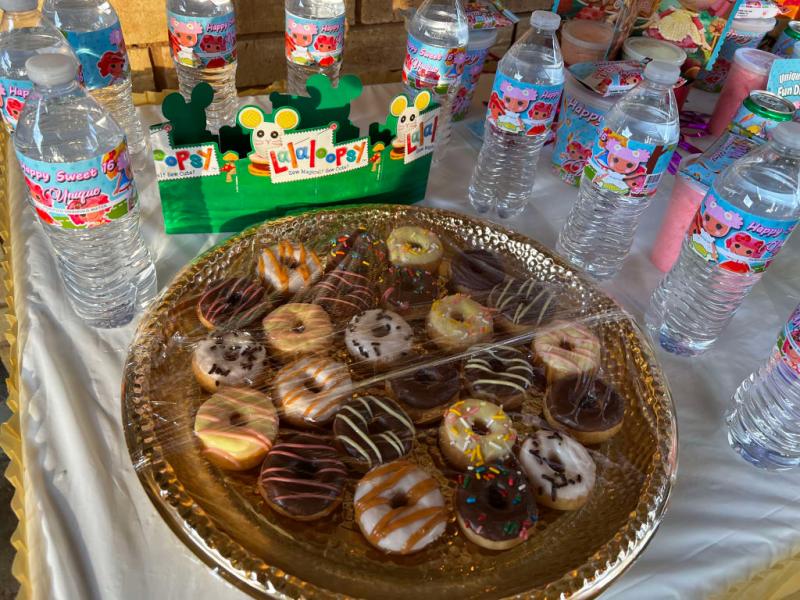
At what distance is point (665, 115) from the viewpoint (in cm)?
114

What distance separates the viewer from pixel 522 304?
3.66 ft

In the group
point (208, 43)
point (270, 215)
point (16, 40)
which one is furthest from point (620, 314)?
point (16, 40)

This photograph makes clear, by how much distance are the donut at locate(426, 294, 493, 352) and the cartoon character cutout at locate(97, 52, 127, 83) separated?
786mm

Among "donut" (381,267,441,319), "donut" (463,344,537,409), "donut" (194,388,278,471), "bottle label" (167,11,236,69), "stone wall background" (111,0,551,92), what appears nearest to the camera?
"donut" (194,388,278,471)

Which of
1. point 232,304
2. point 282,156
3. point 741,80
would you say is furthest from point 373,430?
point 741,80

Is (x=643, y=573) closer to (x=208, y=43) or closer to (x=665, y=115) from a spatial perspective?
(x=665, y=115)

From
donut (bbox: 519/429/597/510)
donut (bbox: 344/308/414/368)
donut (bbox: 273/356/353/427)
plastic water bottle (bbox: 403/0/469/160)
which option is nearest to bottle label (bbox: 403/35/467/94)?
plastic water bottle (bbox: 403/0/469/160)

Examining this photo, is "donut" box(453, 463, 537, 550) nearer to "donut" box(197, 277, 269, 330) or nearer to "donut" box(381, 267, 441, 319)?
"donut" box(381, 267, 441, 319)

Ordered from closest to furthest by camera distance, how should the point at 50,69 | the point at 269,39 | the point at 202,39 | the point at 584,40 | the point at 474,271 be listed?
the point at 50,69
the point at 474,271
the point at 202,39
the point at 584,40
the point at 269,39

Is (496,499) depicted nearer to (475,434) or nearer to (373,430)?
(475,434)

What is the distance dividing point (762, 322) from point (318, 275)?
0.88m

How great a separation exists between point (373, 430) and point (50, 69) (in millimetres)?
680

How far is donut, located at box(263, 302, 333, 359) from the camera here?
102 cm

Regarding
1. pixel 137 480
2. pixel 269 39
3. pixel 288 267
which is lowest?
pixel 137 480
